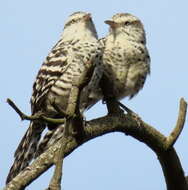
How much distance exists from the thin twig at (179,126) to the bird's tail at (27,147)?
4.67 feet

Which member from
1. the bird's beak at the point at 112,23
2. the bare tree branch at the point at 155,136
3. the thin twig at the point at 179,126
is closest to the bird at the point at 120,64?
the bird's beak at the point at 112,23

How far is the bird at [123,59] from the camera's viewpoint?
6.71 meters

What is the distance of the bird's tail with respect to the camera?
6090mm

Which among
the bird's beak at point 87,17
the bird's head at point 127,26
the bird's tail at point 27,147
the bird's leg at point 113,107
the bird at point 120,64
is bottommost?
the bird's tail at point 27,147

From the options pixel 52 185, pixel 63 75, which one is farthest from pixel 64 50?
pixel 52 185

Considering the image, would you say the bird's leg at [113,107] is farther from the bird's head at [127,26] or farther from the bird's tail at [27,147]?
the bird's head at [127,26]

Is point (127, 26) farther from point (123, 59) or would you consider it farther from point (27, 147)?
point (27, 147)

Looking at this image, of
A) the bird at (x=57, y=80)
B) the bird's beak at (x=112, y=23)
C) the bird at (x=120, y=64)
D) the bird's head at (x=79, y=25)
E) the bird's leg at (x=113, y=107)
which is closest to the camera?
the bird's leg at (x=113, y=107)

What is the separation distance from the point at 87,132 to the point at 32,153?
1.56 meters

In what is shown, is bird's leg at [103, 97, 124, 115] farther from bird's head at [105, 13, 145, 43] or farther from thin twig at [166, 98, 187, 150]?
bird's head at [105, 13, 145, 43]

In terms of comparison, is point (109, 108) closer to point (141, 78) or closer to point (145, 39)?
point (141, 78)

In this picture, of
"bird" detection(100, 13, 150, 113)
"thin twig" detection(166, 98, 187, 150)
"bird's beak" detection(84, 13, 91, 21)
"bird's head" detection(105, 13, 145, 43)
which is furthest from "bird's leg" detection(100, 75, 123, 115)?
"bird's beak" detection(84, 13, 91, 21)

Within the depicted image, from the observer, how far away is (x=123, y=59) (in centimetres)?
680

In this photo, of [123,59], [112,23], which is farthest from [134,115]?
[112,23]
